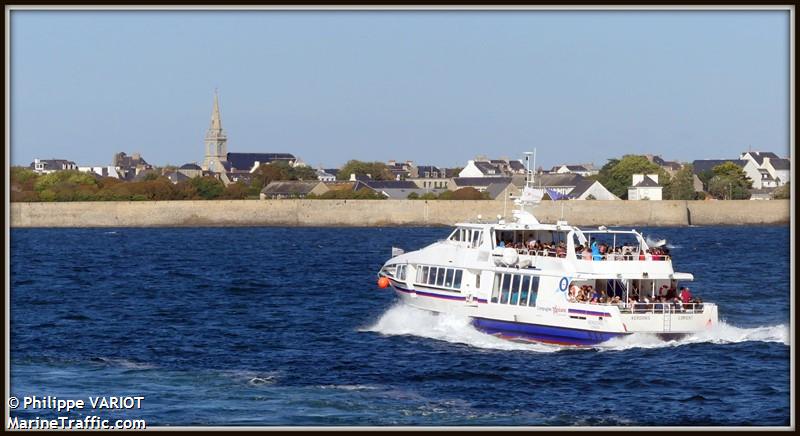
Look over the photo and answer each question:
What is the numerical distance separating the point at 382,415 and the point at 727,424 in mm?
7300

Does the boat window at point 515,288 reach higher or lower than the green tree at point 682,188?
lower

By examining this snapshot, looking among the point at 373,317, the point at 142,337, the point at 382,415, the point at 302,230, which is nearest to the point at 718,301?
the point at 373,317

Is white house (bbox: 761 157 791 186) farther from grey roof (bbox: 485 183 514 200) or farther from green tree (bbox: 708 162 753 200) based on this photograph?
grey roof (bbox: 485 183 514 200)

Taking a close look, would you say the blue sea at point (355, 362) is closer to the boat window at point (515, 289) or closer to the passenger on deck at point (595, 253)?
the boat window at point (515, 289)

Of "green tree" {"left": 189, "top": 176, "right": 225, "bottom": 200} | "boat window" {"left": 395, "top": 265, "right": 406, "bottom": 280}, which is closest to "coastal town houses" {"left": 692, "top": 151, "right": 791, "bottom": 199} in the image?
"green tree" {"left": 189, "top": 176, "right": 225, "bottom": 200}

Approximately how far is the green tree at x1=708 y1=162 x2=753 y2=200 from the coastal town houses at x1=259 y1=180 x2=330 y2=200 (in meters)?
49.6

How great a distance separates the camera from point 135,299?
2258 inches

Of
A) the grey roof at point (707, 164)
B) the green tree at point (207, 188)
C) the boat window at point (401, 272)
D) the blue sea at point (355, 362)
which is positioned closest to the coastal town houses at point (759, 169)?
the grey roof at point (707, 164)

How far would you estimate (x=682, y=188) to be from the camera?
161m

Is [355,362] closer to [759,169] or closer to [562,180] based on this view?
[562,180]

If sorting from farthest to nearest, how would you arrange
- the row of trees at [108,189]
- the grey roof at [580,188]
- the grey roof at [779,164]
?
1. the grey roof at [779,164]
2. the grey roof at [580,188]
3. the row of trees at [108,189]

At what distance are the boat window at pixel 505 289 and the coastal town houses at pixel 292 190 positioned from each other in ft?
446

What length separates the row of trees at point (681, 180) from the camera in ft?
536

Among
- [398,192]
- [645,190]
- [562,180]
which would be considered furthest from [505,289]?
[398,192]
